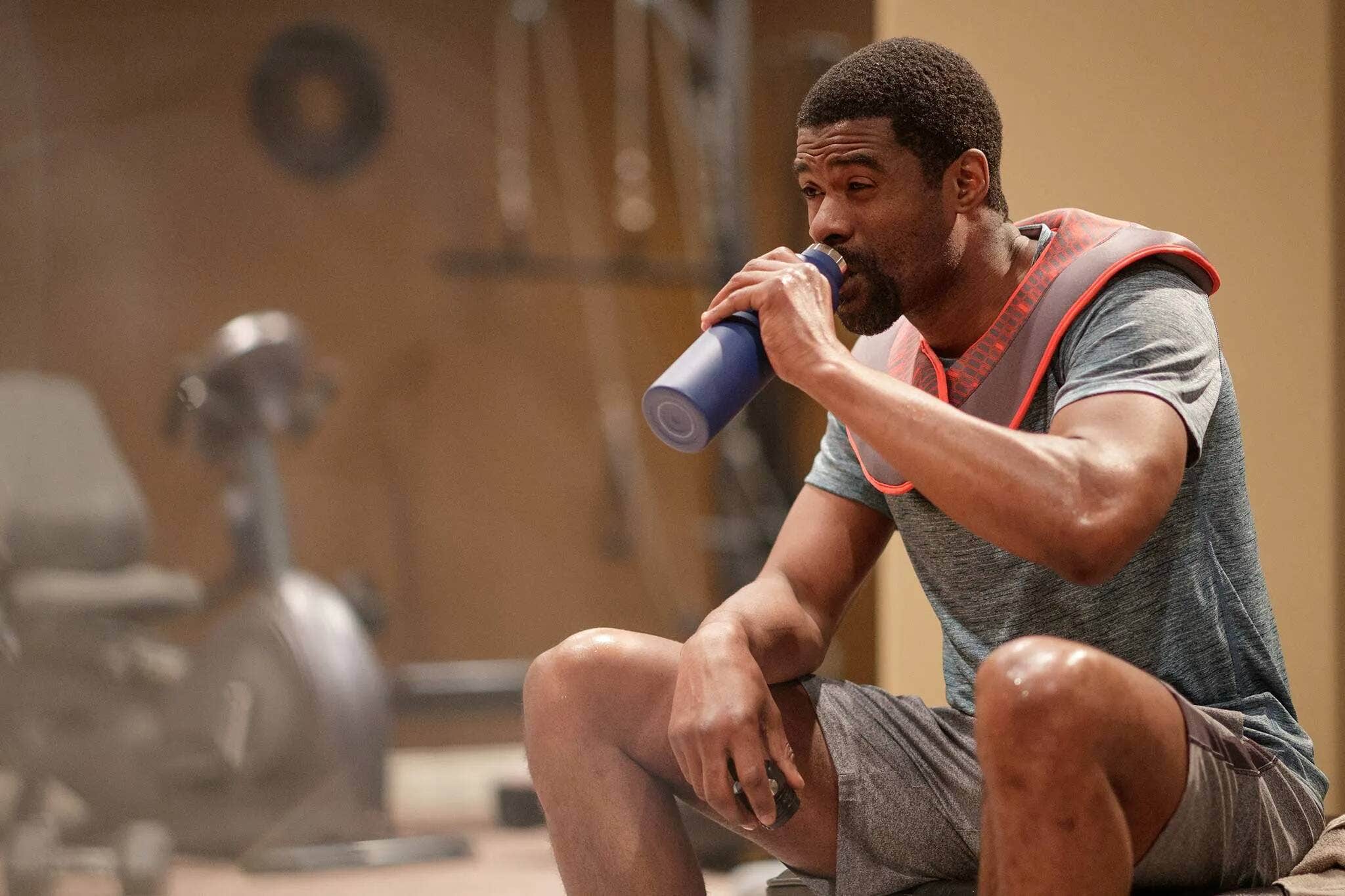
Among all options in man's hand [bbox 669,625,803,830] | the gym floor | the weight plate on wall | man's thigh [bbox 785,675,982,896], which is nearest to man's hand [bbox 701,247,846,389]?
man's hand [bbox 669,625,803,830]

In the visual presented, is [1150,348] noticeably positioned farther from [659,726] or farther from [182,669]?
[182,669]

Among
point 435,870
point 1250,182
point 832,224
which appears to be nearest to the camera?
point 832,224

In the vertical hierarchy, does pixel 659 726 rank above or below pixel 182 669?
above

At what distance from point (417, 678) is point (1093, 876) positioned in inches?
121

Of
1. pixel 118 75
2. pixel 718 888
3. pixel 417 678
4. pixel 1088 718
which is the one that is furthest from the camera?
pixel 417 678

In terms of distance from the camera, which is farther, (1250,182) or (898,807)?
(1250,182)

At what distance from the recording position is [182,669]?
8.03ft

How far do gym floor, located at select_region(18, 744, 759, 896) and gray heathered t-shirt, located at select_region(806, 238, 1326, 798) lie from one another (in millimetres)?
1302

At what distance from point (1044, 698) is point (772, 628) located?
350 mm

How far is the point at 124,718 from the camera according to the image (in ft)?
7.38

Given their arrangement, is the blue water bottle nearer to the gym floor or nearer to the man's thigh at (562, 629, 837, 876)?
the man's thigh at (562, 629, 837, 876)

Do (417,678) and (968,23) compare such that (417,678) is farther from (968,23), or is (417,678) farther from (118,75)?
(968,23)

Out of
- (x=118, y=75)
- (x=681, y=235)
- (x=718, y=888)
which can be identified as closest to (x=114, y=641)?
(x=718, y=888)

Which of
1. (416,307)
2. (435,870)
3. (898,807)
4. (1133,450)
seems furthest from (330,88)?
(1133,450)
